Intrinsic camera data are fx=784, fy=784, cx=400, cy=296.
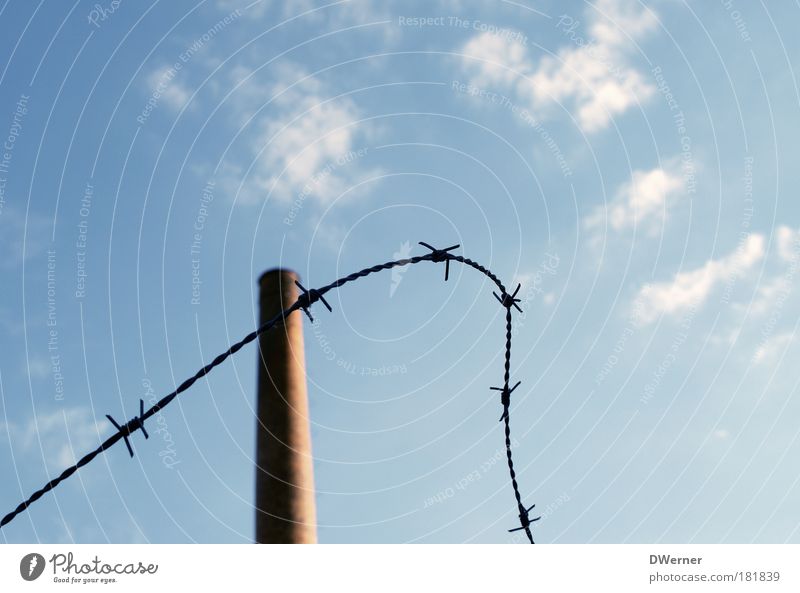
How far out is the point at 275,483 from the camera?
23.9 ft

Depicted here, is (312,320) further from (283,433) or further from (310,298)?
(283,433)

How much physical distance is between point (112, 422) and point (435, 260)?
Result: 2.32m

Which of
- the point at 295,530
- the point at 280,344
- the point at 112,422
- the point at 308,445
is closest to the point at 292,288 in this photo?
the point at 280,344

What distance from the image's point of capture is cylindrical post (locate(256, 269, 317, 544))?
22.3ft

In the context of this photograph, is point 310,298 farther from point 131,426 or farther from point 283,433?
point 283,433

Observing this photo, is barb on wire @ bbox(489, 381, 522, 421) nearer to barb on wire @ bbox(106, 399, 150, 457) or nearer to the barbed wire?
the barbed wire

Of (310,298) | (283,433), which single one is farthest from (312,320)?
(283,433)

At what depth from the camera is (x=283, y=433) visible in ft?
24.8

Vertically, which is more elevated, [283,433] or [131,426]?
[283,433]

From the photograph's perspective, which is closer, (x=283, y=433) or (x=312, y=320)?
(x=312, y=320)

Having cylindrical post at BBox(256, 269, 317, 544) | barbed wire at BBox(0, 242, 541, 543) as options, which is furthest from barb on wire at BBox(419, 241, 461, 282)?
cylindrical post at BBox(256, 269, 317, 544)
